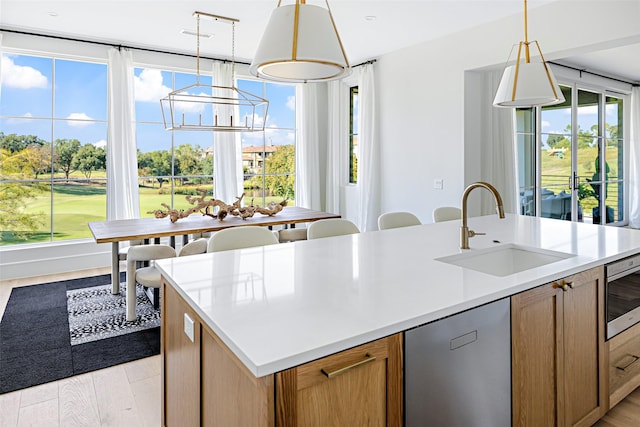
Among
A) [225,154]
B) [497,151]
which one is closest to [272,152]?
[225,154]

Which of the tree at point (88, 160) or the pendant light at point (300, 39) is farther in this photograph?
the tree at point (88, 160)

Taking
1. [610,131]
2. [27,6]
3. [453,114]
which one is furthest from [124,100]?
[610,131]

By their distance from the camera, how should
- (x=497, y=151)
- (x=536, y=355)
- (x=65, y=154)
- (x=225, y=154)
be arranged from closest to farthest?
(x=536, y=355) < (x=497, y=151) < (x=225, y=154) < (x=65, y=154)

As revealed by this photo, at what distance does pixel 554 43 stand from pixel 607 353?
295cm

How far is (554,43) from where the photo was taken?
148 inches

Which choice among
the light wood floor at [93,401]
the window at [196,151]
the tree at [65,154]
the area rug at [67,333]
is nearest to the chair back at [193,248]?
the area rug at [67,333]

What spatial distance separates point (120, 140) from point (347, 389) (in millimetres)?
4938

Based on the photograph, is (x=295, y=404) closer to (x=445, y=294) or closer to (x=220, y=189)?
(x=445, y=294)

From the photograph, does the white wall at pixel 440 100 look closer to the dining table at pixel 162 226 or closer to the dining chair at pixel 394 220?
the dining table at pixel 162 226

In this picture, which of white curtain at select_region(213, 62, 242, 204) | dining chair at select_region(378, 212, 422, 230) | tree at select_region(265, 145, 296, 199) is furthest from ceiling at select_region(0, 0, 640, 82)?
tree at select_region(265, 145, 296, 199)

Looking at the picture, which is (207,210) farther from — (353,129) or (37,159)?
(37,159)

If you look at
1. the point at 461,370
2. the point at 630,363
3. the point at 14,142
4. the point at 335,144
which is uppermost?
the point at 14,142

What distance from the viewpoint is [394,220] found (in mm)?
3305

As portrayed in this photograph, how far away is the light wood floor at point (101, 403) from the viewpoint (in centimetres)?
209
